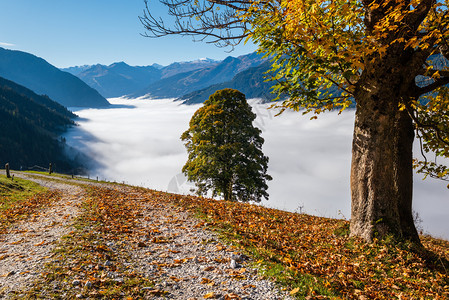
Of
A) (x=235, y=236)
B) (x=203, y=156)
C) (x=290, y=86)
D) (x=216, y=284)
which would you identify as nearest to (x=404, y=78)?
(x=290, y=86)

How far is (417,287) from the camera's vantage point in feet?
18.1

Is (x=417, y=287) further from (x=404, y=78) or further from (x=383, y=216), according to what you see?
(x=404, y=78)

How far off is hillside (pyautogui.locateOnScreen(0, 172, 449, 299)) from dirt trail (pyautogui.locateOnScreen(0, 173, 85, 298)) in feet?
0.12

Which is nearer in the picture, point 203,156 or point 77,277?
point 77,277

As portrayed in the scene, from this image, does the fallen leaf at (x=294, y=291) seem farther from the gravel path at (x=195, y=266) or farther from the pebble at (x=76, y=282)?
the pebble at (x=76, y=282)

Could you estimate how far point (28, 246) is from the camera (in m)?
7.35

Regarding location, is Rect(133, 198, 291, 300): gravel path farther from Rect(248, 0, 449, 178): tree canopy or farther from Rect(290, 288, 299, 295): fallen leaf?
Rect(248, 0, 449, 178): tree canopy

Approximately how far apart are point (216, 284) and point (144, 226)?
15.5 ft

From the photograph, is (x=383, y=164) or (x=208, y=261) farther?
(x=383, y=164)

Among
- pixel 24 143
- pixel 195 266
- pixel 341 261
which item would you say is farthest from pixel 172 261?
pixel 24 143

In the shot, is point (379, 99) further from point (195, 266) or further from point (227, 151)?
point (227, 151)

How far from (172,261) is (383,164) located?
20.5ft

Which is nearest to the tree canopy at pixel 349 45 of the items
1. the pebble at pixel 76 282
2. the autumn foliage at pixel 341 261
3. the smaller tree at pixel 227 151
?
the autumn foliage at pixel 341 261

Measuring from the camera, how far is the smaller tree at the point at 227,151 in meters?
22.5
